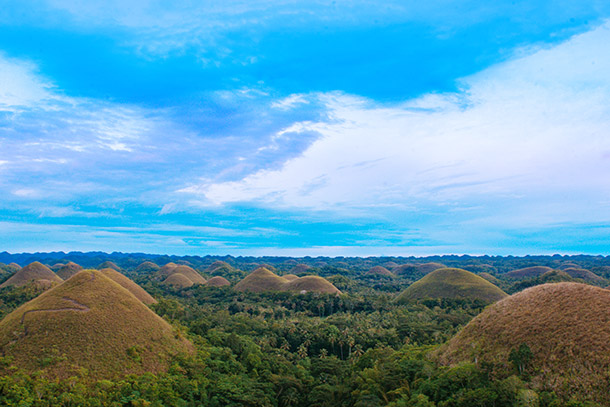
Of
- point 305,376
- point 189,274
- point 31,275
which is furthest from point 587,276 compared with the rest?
point 31,275

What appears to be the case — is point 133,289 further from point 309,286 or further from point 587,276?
point 587,276

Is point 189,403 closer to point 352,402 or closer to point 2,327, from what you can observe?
point 352,402

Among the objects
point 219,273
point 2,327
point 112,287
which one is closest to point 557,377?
point 112,287

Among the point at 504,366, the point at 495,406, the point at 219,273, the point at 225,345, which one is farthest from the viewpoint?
the point at 219,273

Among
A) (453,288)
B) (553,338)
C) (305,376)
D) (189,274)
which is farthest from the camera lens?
(189,274)

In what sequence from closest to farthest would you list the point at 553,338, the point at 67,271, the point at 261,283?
1. the point at 553,338
2. the point at 261,283
3. the point at 67,271

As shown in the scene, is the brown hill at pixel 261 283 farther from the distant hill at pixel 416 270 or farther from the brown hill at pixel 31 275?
the distant hill at pixel 416 270


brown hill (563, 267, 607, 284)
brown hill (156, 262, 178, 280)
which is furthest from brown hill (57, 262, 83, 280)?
brown hill (563, 267, 607, 284)

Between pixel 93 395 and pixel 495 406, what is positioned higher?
pixel 495 406
